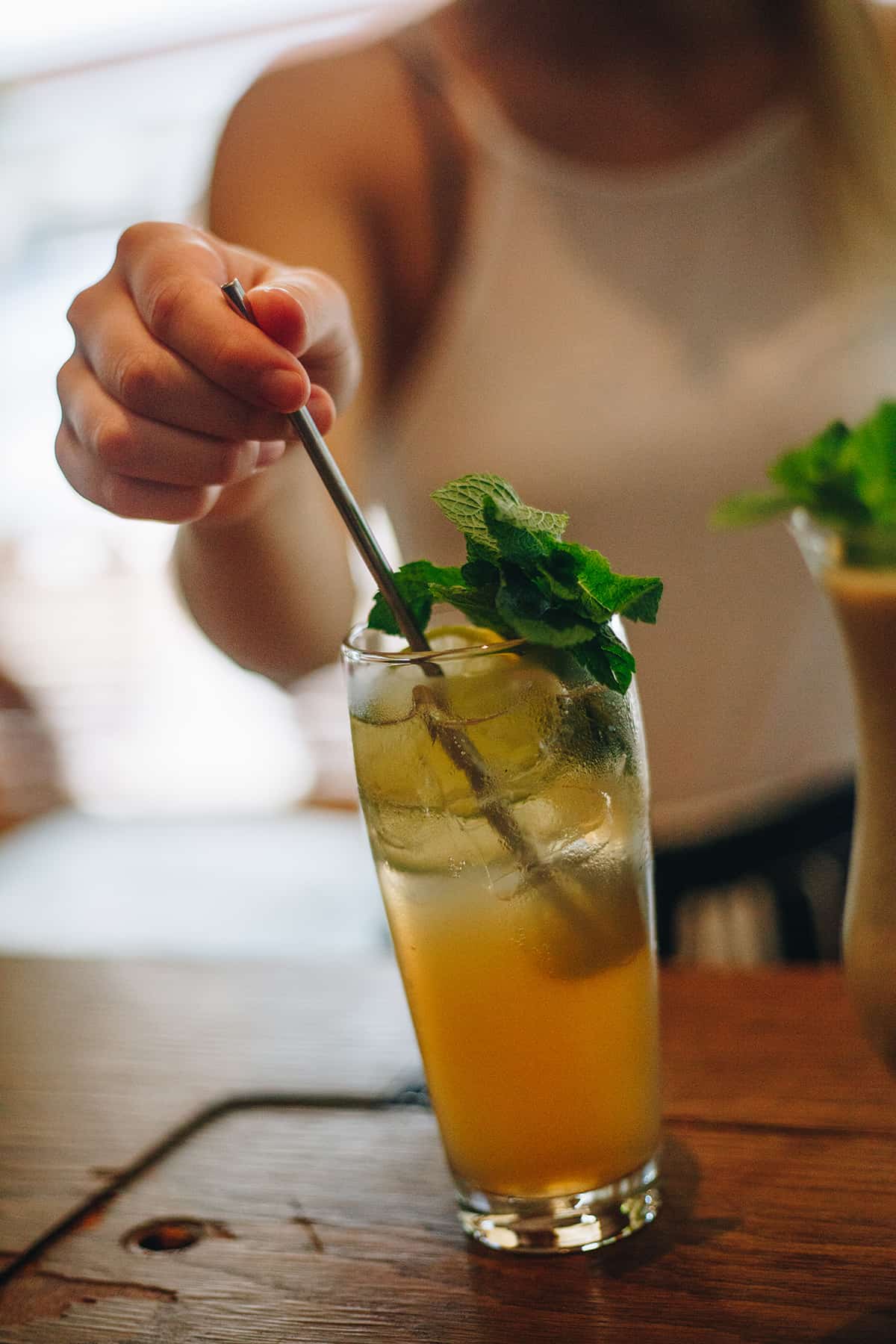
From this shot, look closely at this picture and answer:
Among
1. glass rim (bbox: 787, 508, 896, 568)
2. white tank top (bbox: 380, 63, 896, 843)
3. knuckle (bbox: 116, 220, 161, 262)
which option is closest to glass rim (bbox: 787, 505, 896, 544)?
glass rim (bbox: 787, 508, 896, 568)

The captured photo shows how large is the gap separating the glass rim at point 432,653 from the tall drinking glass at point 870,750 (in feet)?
0.45

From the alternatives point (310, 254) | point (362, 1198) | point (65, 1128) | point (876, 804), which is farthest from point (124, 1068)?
point (310, 254)

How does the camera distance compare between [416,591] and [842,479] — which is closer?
[842,479]

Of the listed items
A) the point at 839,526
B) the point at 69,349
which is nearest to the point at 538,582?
the point at 839,526

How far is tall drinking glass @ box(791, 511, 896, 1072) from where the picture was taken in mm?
553

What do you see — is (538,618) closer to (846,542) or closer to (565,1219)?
(846,542)

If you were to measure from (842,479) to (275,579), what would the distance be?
2.17 ft

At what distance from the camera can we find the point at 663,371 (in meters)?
1.42

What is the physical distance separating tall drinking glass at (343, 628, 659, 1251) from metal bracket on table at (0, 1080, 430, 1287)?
0.16m

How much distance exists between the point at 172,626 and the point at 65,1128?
4292 mm

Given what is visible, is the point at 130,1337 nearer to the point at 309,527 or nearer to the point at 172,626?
the point at 309,527

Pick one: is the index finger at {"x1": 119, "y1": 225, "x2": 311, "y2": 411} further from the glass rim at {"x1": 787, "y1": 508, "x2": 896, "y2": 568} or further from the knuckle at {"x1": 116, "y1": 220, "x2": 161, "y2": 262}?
the glass rim at {"x1": 787, "y1": 508, "x2": 896, "y2": 568}

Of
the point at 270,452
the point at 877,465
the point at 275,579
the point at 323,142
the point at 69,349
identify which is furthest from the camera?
the point at 69,349

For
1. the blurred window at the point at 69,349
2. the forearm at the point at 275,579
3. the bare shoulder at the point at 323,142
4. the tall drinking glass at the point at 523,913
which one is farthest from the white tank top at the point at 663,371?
the blurred window at the point at 69,349
